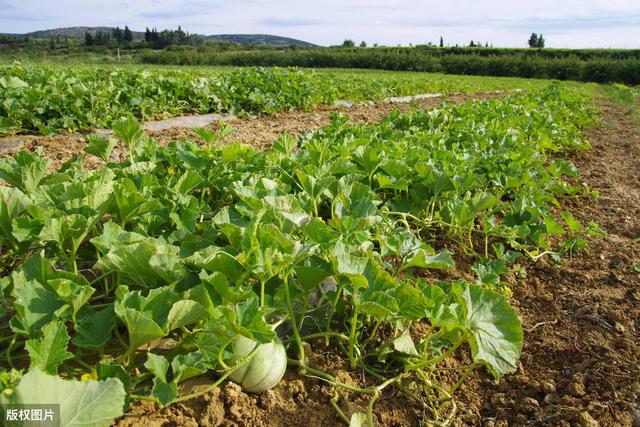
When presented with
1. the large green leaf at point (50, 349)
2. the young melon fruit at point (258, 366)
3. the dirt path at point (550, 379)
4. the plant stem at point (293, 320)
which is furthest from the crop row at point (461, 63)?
the large green leaf at point (50, 349)

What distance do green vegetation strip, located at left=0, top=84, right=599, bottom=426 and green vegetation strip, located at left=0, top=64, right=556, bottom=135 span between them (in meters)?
3.61

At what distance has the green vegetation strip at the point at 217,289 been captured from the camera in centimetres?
131

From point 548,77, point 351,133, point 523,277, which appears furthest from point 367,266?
point 548,77

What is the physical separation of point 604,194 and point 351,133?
2728mm

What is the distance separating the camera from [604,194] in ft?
15.6

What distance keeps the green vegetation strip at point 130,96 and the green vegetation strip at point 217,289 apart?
3609 millimetres

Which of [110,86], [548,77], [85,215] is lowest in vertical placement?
[85,215]

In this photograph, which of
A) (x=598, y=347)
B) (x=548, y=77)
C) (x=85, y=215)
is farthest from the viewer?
(x=548, y=77)

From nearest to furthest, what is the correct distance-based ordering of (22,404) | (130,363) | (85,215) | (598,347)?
(22,404), (130,363), (85,215), (598,347)

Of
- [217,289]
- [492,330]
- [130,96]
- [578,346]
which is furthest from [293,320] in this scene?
[130,96]

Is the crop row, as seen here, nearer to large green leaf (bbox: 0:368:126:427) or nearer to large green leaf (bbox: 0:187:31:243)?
large green leaf (bbox: 0:187:31:243)

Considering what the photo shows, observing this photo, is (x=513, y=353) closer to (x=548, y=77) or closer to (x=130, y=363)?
(x=130, y=363)

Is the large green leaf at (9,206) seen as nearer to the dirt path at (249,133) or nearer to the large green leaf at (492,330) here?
the large green leaf at (492,330)

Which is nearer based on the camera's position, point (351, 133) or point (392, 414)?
point (392, 414)
